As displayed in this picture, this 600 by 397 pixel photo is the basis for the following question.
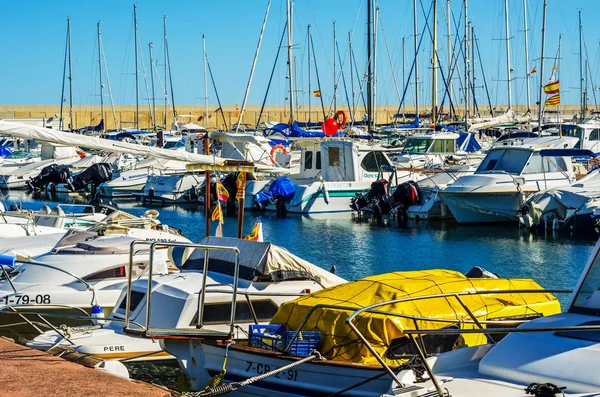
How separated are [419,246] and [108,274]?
49.8 ft

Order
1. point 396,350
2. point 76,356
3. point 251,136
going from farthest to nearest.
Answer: point 251,136
point 76,356
point 396,350

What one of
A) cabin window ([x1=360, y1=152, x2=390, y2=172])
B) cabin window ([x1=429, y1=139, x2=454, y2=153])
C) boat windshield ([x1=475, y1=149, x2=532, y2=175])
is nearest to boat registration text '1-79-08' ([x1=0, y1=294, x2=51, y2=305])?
boat windshield ([x1=475, y1=149, x2=532, y2=175])

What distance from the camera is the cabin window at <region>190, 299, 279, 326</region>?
1268 centimetres

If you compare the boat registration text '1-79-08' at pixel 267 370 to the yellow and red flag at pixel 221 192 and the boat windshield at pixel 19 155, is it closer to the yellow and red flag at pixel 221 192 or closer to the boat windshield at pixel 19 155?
the yellow and red flag at pixel 221 192

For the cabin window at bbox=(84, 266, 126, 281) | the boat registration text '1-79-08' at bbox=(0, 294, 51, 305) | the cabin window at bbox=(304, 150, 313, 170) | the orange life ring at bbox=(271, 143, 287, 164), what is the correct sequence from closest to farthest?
the boat registration text '1-79-08' at bbox=(0, 294, 51, 305) → the cabin window at bbox=(84, 266, 126, 281) → the cabin window at bbox=(304, 150, 313, 170) → the orange life ring at bbox=(271, 143, 287, 164)

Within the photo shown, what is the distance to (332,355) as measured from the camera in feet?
34.1

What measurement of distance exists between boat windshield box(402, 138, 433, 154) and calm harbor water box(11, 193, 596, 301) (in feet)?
23.0

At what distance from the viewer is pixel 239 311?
1284 cm

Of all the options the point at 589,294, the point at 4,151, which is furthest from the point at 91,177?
the point at 589,294

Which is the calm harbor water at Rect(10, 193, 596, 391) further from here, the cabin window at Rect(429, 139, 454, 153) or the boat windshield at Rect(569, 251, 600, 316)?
the boat windshield at Rect(569, 251, 600, 316)

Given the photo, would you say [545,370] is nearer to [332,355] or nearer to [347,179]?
[332,355]

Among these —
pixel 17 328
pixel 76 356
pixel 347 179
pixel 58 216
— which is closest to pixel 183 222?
pixel 347 179

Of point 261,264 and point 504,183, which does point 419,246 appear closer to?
point 504,183

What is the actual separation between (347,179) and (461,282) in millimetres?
27451
